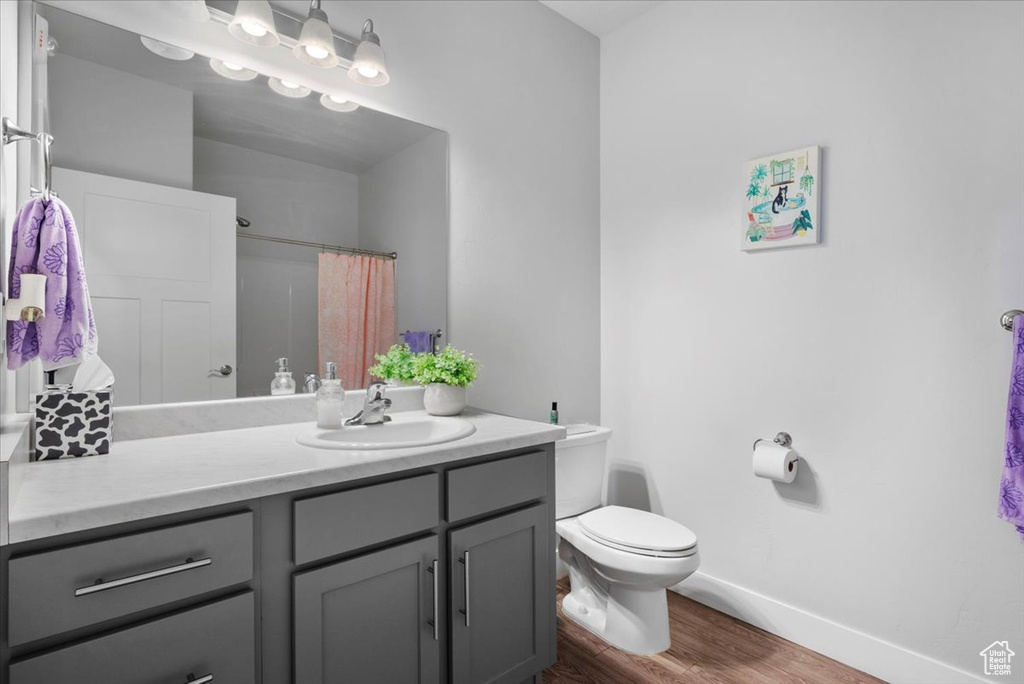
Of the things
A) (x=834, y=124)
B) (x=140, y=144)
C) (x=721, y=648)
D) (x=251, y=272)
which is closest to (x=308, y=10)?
(x=140, y=144)

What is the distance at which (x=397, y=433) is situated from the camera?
5.56 feet

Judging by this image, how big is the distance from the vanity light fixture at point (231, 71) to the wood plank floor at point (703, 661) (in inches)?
85.1

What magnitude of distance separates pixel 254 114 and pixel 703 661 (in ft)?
7.81

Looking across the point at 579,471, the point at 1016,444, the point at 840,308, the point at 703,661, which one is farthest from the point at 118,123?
the point at 1016,444

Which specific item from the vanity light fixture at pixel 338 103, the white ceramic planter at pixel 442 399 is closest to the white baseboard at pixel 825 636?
the white ceramic planter at pixel 442 399

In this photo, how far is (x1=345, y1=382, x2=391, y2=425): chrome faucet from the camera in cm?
165

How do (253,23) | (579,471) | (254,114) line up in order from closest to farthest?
(253,23)
(254,114)
(579,471)

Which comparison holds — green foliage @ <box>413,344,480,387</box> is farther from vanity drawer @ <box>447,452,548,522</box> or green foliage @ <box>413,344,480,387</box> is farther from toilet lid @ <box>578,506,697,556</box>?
toilet lid @ <box>578,506,697,556</box>

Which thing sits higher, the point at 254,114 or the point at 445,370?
the point at 254,114

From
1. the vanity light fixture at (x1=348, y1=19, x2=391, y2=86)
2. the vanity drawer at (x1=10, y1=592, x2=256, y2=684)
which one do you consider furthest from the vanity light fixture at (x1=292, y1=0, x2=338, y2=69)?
the vanity drawer at (x1=10, y1=592, x2=256, y2=684)

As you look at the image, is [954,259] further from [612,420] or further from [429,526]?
[429,526]

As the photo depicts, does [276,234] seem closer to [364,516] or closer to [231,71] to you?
[231,71]

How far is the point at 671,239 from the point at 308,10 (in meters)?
1.67

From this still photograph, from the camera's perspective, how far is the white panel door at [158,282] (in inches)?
54.7
